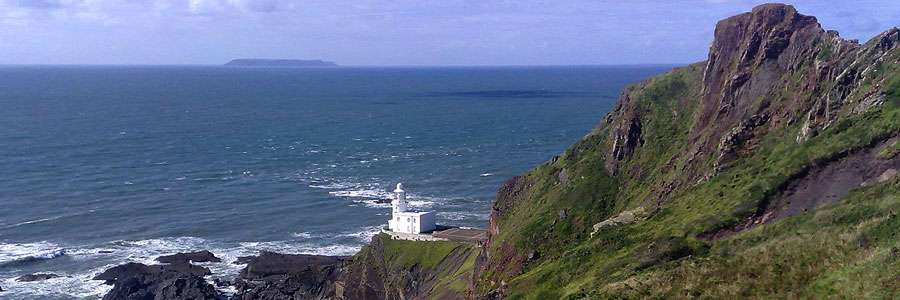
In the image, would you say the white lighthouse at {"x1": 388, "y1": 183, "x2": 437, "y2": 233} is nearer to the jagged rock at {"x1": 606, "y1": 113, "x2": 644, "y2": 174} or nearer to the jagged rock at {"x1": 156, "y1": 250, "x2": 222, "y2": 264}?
the jagged rock at {"x1": 156, "y1": 250, "x2": 222, "y2": 264}

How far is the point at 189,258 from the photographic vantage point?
313 feet

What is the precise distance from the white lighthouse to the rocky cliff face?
8.70m

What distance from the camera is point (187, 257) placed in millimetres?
95562

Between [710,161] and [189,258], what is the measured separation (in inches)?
2297

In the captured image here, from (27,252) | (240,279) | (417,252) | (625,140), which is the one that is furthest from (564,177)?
(27,252)

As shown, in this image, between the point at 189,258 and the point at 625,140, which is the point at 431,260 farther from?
the point at 189,258

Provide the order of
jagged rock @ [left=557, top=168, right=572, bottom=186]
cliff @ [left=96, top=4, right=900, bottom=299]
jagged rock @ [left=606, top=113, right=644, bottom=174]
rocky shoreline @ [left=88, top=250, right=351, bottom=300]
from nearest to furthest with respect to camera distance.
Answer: cliff @ [left=96, top=4, right=900, bottom=299] < jagged rock @ [left=606, top=113, right=644, bottom=174] < jagged rock @ [left=557, top=168, right=572, bottom=186] < rocky shoreline @ [left=88, top=250, right=351, bottom=300]

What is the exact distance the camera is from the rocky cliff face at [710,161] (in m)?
50.0

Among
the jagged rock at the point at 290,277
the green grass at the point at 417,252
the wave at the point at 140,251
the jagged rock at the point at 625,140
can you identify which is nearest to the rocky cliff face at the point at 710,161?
the jagged rock at the point at 625,140

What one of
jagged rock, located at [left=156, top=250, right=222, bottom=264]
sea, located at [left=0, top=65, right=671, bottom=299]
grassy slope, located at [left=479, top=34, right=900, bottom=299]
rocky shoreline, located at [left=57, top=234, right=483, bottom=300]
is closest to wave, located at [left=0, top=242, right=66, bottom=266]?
sea, located at [left=0, top=65, right=671, bottom=299]

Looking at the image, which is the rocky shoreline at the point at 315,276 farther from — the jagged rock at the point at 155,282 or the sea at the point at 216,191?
the sea at the point at 216,191

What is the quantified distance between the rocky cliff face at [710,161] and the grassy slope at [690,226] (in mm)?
163

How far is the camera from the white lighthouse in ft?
290

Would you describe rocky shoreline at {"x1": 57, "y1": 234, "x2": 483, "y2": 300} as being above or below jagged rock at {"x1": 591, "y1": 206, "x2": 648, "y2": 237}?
below
